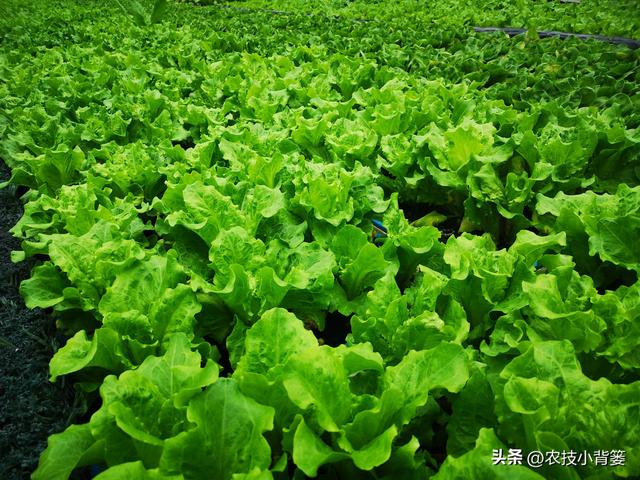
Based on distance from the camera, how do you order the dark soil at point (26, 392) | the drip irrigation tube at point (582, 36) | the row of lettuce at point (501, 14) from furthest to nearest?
the row of lettuce at point (501, 14), the drip irrigation tube at point (582, 36), the dark soil at point (26, 392)

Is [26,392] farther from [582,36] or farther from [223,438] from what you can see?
[582,36]

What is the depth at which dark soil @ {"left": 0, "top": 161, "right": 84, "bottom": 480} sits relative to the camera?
187 centimetres

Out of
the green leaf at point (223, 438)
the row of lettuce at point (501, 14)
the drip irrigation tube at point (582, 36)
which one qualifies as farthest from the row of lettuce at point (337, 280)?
the row of lettuce at point (501, 14)

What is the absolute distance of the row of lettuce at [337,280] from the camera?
1343 mm

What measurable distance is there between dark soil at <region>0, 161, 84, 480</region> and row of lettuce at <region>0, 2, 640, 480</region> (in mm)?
146

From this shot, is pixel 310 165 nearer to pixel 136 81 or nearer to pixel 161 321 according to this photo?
pixel 161 321

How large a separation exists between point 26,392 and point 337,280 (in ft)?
4.76

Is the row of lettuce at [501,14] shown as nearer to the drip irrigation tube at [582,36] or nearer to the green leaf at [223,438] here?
the drip irrigation tube at [582,36]

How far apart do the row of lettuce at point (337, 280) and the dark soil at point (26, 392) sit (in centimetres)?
15

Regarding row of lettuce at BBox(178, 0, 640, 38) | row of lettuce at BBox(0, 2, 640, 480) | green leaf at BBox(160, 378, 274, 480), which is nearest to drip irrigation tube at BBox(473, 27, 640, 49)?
row of lettuce at BBox(178, 0, 640, 38)

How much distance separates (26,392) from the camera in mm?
2100

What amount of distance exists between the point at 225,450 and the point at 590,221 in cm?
184

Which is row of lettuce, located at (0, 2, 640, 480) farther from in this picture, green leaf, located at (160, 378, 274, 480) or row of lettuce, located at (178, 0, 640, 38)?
row of lettuce, located at (178, 0, 640, 38)

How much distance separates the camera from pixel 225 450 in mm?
1307
